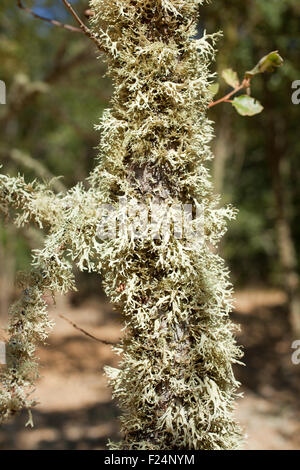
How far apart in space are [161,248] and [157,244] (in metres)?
0.02

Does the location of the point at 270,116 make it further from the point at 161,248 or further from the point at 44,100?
the point at 161,248

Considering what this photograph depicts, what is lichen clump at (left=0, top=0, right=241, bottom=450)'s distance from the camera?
0.98 meters

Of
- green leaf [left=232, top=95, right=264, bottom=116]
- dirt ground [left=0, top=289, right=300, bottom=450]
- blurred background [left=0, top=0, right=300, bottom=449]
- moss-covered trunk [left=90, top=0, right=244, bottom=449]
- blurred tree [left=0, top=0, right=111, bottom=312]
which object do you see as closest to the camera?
moss-covered trunk [left=90, top=0, right=244, bottom=449]

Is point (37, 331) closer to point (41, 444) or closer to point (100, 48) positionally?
point (100, 48)

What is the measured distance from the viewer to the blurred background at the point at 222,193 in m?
3.96

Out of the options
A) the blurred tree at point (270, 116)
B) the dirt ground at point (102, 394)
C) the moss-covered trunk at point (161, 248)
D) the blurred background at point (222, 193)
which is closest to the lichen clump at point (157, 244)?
the moss-covered trunk at point (161, 248)

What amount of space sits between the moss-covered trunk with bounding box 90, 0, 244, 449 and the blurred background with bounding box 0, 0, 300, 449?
0.16 metres

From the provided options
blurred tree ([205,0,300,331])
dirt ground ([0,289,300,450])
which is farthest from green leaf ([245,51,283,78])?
blurred tree ([205,0,300,331])

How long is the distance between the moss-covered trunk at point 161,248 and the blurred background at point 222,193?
0.16 metres

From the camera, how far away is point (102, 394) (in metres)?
5.34

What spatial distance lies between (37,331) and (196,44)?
83 cm

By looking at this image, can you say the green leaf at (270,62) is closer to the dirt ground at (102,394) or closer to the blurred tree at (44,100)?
the blurred tree at (44,100)

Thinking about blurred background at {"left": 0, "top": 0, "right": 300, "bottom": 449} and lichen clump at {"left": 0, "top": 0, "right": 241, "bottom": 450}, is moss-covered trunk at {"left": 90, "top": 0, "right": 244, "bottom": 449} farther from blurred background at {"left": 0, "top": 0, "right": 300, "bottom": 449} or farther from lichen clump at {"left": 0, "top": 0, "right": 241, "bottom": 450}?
blurred background at {"left": 0, "top": 0, "right": 300, "bottom": 449}
